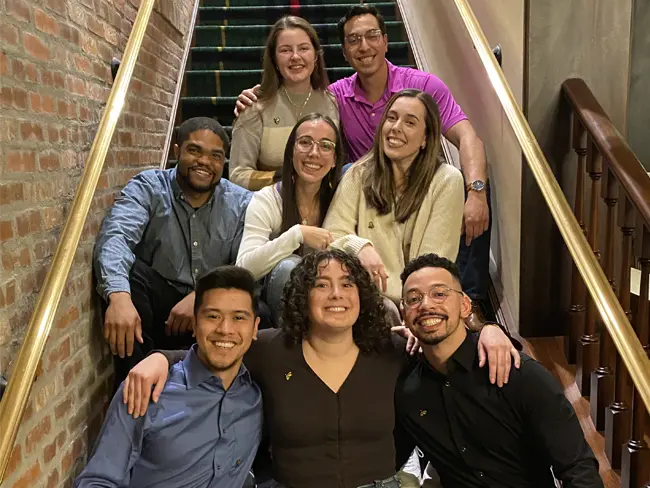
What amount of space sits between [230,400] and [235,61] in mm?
2833

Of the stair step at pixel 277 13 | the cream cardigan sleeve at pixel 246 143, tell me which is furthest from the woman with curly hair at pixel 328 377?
the stair step at pixel 277 13

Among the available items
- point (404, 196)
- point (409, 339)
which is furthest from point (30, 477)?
point (404, 196)

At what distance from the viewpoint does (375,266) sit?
203 cm

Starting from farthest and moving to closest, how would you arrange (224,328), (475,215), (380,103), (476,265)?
(380,103)
(476,265)
(475,215)
(224,328)

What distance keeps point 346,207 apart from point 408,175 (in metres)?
0.25

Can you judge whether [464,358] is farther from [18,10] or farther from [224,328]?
[18,10]

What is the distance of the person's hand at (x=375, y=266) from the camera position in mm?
2025

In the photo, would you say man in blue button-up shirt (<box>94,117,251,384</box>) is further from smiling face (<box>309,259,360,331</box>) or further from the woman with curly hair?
smiling face (<box>309,259,360,331</box>)

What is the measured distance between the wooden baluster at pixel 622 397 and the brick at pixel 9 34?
173cm

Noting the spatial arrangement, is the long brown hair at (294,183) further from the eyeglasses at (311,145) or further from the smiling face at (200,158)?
the smiling face at (200,158)

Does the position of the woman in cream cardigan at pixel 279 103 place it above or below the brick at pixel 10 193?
above

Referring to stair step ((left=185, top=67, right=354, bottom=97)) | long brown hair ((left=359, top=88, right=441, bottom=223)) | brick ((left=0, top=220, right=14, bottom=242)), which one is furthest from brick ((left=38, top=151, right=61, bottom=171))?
stair step ((left=185, top=67, right=354, bottom=97))

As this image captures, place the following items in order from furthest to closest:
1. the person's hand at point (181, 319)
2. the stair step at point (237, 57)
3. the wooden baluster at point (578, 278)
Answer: the stair step at point (237, 57) → the wooden baluster at point (578, 278) → the person's hand at point (181, 319)

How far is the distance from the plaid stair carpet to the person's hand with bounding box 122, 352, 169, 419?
191cm
